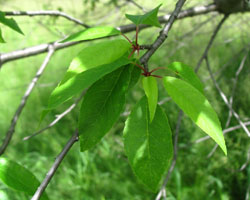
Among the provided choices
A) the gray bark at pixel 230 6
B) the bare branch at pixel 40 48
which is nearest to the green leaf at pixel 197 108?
the bare branch at pixel 40 48

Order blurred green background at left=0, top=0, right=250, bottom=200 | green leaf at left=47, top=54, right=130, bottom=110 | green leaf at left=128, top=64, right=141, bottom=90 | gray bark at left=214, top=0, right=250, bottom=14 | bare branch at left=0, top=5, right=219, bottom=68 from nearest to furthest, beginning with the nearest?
1. green leaf at left=47, top=54, right=130, bottom=110
2. green leaf at left=128, top=64, right=141, bottom=90
3. bare branch at left=0, top=5, right=219, bottom=68
4. gray bark at left=214, top=0, right=250, bottom=14
5. blurred green background at left=0, top=0, right=250, bottom=200

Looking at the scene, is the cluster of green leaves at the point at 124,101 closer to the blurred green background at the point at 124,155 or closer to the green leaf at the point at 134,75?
the green leaf at the point at 134,75

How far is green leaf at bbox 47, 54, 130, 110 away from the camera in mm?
317

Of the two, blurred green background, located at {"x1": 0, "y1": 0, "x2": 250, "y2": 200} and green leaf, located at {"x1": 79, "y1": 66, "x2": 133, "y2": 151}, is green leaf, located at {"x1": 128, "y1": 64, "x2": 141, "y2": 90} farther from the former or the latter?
blurred green background, located at {"x1": 0, "y1": 0, "x2": 250, "y2": 200}

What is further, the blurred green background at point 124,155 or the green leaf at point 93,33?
the blurred green background at point 124,155

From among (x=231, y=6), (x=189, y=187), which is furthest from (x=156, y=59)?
(x=231, y=6)

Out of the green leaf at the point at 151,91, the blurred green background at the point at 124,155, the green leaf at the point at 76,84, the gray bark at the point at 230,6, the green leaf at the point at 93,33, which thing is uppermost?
the green leaf at the point at 93,33

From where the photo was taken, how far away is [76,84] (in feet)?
1.08

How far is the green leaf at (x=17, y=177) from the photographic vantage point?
17.5 inches

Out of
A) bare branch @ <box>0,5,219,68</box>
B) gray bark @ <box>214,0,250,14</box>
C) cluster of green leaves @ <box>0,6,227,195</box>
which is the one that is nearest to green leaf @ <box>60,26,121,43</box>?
cluster of green leaves @ <box>0,6,227,195</box>

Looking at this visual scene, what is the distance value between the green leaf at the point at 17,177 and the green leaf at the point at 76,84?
0.20 m

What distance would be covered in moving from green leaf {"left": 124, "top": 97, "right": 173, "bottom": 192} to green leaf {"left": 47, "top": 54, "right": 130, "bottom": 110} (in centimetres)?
9

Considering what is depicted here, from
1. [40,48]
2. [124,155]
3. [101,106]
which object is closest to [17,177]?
[101,106]

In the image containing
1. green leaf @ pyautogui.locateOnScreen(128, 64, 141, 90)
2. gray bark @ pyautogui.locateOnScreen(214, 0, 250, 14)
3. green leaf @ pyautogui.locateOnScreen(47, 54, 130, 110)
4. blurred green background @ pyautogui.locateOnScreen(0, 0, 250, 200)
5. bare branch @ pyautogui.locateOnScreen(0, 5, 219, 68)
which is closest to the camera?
green leaf @ pyautogui.locateOnScreen(47, 54, 130, 110)
